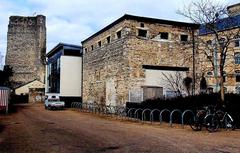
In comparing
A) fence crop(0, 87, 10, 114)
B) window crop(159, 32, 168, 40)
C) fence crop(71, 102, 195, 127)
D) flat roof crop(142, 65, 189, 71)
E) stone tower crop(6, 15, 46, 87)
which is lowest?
fence crop(71, 102, 195, 127)

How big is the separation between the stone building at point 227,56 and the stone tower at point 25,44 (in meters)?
35.6

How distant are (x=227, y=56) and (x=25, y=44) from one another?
41.3 meters

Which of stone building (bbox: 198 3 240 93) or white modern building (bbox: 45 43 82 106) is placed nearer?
stone building (bbox: 198 3 240 93)

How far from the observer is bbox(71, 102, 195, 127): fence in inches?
701

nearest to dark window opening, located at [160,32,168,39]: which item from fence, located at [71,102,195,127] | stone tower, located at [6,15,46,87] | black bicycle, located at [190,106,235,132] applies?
fence, located at [71,102,195,127]

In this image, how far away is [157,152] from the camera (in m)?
8.56

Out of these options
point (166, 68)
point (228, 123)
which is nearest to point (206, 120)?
point (228, 123)

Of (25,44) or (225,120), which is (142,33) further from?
(25,44)

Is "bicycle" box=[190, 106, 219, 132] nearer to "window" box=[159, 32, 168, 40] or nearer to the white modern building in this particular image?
"window" box=[159, 32, 168, 40]

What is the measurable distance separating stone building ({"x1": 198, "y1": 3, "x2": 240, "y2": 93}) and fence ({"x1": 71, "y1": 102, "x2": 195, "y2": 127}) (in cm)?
417

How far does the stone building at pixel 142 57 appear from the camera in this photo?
2698 centimetres

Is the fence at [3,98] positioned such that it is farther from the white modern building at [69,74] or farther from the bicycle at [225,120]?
the bicycle at [225,120]

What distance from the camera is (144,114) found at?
21.3 metres

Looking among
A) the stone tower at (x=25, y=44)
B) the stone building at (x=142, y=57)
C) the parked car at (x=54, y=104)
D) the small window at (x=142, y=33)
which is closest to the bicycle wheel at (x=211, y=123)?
the stone building at (x=142, y=57)
